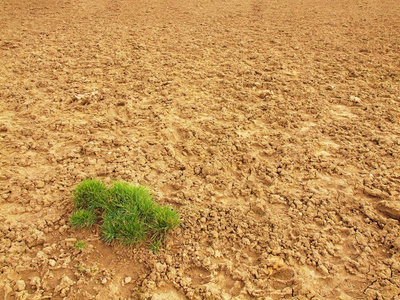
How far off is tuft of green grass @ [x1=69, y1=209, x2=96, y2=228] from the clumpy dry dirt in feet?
0.19

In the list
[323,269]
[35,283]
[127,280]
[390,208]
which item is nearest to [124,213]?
[127,280]

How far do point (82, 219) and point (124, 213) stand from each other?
1.00 ft

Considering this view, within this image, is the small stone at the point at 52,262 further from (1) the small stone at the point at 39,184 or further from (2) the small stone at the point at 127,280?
(1) the small stone at the point at 39,184

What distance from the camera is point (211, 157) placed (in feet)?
9.52

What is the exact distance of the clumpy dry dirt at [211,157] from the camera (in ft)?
6.41

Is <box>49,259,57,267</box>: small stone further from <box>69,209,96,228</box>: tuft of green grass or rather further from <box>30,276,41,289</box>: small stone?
<box>69,209,96,228</box>: tuft of green grass

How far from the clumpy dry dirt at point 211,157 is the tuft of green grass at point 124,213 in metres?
0.09

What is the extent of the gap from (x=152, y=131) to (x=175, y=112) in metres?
0.46

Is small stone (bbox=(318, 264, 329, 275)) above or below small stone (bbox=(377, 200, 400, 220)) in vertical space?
below

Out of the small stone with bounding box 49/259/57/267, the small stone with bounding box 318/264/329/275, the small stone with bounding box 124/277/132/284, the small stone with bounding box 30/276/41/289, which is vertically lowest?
the small stone with bounding box 124/277/132/284

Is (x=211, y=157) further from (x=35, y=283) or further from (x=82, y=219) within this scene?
(x=35, y=283)

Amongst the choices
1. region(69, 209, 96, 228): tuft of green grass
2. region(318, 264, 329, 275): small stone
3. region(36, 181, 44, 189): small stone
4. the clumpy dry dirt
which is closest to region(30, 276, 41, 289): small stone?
the clumpy dry dirt

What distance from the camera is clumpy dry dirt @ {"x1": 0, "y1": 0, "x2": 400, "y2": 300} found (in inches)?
77.0

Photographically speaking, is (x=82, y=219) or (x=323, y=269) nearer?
(x=323, y=269)
